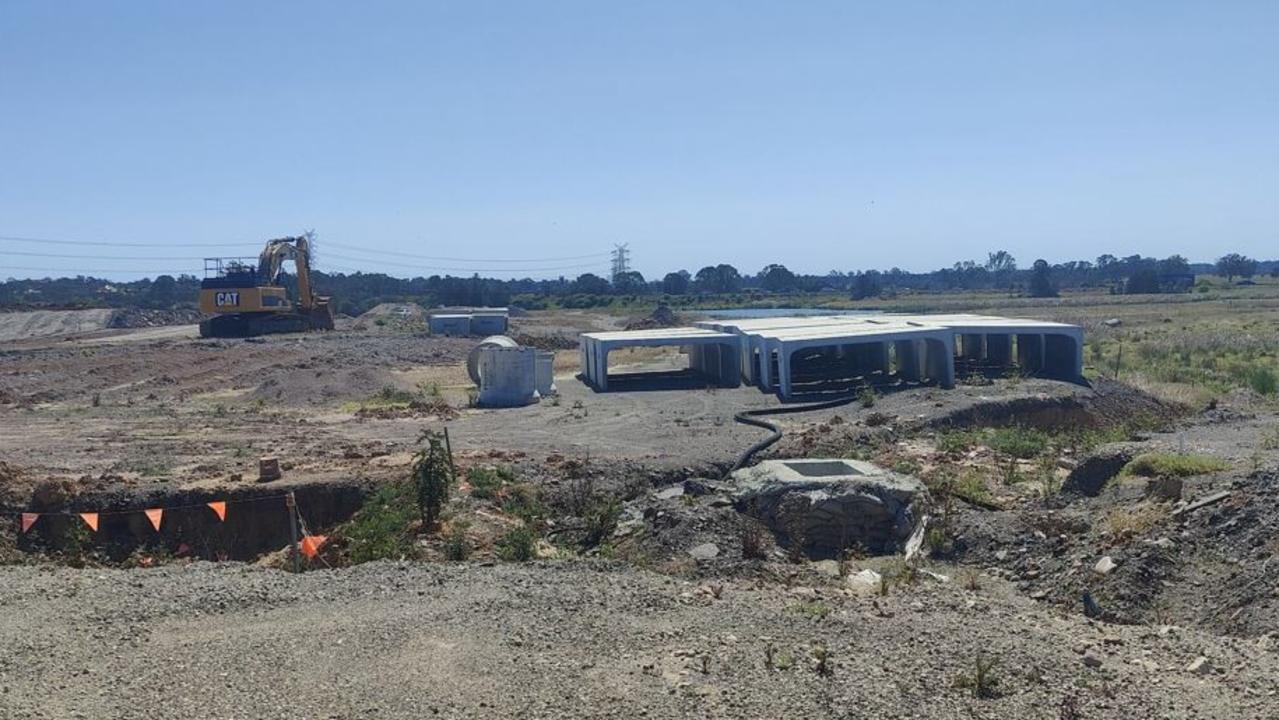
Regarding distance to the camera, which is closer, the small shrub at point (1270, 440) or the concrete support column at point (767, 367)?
the small shrub at point (1270, 440)

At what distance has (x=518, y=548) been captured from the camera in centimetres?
1549

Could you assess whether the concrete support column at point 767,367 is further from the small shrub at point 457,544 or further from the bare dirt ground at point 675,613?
the small shrub at point 457,544

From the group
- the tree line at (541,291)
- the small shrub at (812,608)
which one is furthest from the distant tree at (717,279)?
the small shrub at (812,608)

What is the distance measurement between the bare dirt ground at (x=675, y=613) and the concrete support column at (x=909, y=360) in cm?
1266

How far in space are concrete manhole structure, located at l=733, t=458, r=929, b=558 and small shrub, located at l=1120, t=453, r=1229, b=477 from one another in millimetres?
3193

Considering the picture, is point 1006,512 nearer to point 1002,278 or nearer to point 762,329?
point 762,329

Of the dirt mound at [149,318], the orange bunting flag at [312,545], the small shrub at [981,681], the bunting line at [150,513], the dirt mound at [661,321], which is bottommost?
the orange bunting flag at [312,545]

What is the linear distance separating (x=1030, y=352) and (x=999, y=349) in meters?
2.01

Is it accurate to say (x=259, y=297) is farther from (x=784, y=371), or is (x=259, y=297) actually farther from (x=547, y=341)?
(x=784, y=371)

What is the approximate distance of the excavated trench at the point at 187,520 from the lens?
1842cm

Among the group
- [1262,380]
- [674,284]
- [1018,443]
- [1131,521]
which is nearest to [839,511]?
[1131,521]

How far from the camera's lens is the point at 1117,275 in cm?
19762

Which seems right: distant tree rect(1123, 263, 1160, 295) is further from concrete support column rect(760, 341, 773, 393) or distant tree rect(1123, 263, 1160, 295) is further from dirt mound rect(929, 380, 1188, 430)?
concrete support column rect(760, 341, 773, 393)

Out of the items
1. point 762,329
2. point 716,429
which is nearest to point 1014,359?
point 762,329
